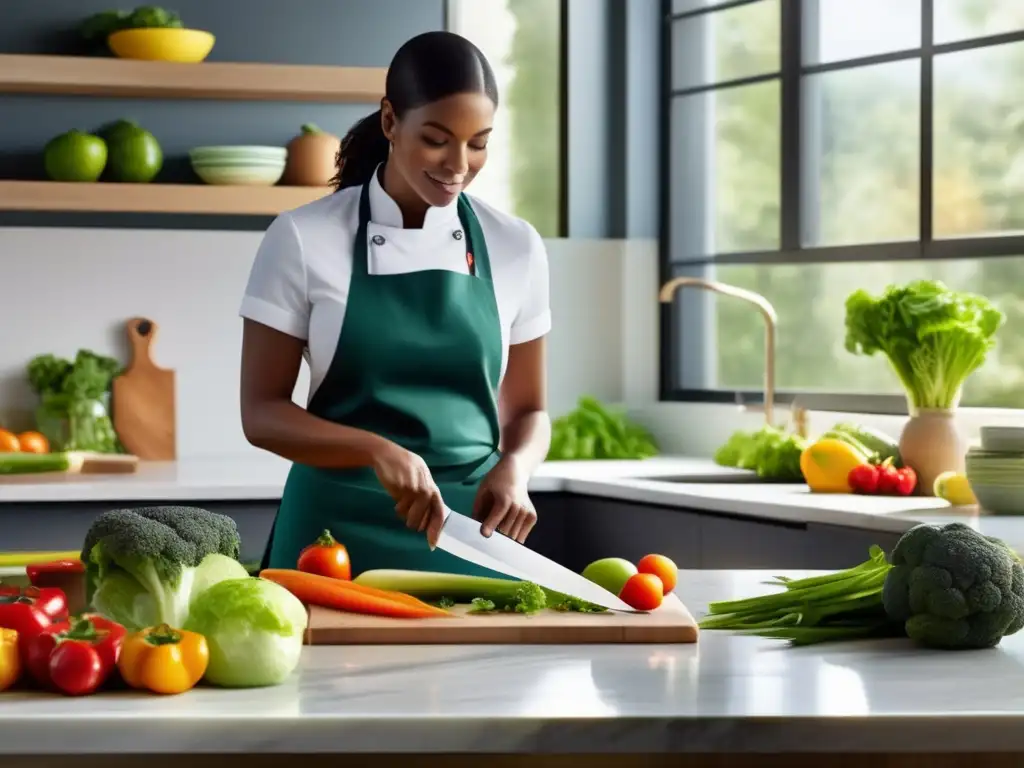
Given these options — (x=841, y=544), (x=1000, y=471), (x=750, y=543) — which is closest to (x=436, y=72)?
(x=841, y=544)

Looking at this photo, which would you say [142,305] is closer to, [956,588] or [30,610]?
[30,610]

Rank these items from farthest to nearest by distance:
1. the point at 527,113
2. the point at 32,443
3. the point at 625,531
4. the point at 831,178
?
the point at 527,113 < the point at 831,178 < the point at 32,443 < the point at 625,531

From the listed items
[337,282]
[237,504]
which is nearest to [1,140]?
[237,504]

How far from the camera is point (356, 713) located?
4.58 ft

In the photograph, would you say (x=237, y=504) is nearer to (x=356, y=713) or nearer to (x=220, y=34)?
(x=220, y=34)

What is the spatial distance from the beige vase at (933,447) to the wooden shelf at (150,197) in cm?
177

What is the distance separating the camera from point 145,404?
4.52 m

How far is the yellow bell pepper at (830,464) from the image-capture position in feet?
11.9

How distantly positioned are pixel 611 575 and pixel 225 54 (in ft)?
10.1

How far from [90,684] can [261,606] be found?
7.0 inches

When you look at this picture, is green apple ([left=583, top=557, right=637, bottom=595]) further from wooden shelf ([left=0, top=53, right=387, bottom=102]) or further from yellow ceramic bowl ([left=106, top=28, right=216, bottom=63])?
yellow ceramic bowl ([left=106, top=28, right=216, bottom=63])

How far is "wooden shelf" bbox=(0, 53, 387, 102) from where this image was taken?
14.0 ft

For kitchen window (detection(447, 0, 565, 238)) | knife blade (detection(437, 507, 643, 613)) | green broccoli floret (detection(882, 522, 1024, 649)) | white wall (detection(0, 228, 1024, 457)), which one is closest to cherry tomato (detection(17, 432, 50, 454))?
white wall (detection(0, 228, 1024, 457))

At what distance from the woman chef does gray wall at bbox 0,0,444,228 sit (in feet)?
7.18
